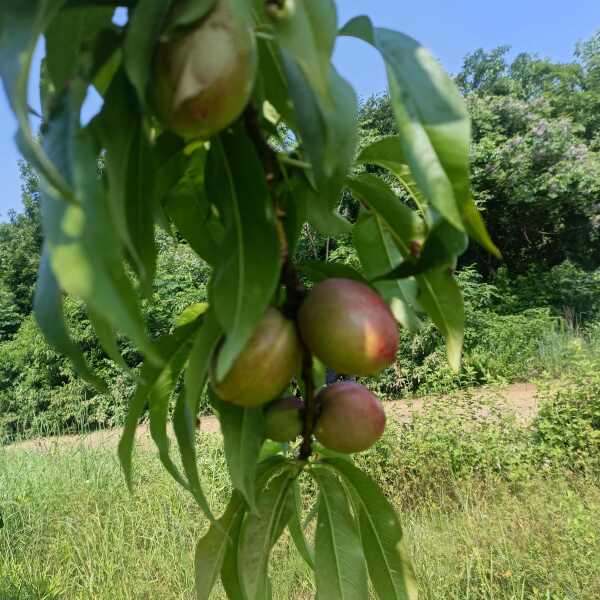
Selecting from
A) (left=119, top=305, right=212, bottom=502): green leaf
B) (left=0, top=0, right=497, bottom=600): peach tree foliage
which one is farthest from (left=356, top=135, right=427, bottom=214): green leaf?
(left=119, top=305, right=212, bottom=502): green leaf

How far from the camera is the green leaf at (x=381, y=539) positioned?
674mm

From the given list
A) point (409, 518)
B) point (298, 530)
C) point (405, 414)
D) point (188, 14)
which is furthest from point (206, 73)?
point (405, 414)

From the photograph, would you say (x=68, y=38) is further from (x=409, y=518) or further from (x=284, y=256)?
(x=409, y=518)

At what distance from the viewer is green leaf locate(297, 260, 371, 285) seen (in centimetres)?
64

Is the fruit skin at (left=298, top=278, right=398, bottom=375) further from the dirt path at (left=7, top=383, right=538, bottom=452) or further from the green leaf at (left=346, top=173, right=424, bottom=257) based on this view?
the dirt path at (left=7, top=383, right=538, bottom=452)

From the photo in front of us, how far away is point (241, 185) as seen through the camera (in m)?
0.47

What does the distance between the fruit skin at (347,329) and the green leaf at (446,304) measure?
0.33 feet

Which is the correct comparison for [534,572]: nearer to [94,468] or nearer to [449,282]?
[449,282]

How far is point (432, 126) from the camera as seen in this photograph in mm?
414

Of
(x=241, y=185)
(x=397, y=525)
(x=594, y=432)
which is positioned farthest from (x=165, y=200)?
(x=594, y=432)

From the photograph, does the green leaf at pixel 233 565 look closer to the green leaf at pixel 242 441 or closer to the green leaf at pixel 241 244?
the green leaf at pixel 242 441

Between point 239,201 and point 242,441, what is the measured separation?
0.20 meters

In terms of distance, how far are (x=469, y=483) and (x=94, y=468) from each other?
2.37m

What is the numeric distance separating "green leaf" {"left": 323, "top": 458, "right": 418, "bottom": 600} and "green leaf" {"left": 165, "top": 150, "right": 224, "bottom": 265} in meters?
0.28
